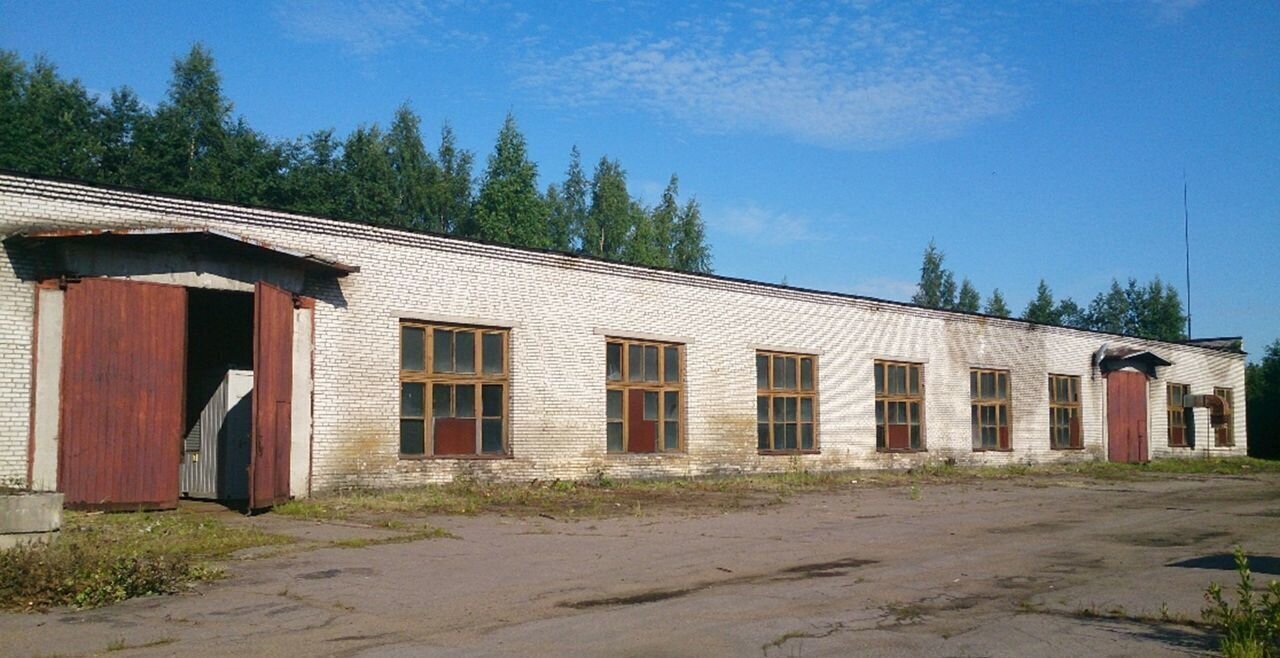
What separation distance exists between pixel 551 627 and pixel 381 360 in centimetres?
1089

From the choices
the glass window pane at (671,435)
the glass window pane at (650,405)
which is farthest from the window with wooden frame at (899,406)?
the glass window pane at (650,405)

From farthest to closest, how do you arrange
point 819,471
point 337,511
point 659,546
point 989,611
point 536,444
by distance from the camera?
point 819,471 → point 536,444 → point 337,511 → point 659,546 → point 989,611

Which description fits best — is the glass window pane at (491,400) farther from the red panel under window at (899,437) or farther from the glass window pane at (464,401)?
the red panel under window at (899,437)

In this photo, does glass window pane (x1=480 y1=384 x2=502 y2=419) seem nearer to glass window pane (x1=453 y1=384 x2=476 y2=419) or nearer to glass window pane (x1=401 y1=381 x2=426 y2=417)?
glass window pane (x1=453 y1=384 x2=476 y2=419)

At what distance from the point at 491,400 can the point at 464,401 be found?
22.7 inches

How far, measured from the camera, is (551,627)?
7.88 m

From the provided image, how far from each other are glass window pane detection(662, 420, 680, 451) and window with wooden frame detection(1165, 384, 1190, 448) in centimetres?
2371

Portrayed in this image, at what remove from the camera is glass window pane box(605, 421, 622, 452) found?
21.8 m

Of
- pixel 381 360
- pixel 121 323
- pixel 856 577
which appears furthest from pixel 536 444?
pixel 856 577

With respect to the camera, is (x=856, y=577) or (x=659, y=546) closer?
(x=856, y=577)

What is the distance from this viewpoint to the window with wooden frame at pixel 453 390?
61.0ft

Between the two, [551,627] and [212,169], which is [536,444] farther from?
[212,169]

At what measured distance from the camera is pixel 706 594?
9305mm

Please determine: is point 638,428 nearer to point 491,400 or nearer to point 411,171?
point 491,400
